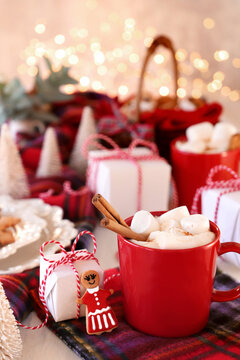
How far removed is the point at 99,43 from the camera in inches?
71.7

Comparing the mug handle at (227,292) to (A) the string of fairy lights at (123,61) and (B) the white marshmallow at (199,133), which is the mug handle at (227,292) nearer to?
(B) the white marshmallow at (199,133)

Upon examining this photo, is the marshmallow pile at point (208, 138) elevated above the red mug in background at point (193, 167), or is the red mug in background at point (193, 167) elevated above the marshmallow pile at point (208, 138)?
the marshmallow pile at point (208, 138)

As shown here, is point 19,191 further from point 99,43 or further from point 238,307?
point 99,43

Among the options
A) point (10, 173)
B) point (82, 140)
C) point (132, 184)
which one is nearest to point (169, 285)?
point (132, 184)

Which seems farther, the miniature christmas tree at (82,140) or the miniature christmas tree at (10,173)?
the miniature christmas tree at (82,140)

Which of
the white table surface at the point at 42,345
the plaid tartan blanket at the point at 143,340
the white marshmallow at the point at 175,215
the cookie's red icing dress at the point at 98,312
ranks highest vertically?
the white marshmallow at the point at 175,215

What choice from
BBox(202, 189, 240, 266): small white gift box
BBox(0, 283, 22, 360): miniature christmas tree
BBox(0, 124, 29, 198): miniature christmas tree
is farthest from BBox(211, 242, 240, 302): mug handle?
BBox(0, 124, 29, 198): miniature christmas tree

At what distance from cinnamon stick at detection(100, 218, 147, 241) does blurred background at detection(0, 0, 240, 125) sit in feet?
2.45

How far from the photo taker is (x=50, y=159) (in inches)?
37.9

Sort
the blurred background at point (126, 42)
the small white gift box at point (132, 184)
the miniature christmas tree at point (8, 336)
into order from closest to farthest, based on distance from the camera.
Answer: the miniature christmas tree at point (8, 336)
the small white gift box at point (132, 184)
the blurred background at point (126, 42)

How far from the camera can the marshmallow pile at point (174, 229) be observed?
48 cm

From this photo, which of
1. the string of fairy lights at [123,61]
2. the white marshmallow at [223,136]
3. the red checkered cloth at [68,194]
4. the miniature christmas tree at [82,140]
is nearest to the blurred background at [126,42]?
the string of fairy lights at [123,61]

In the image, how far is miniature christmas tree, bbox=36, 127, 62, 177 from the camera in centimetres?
97

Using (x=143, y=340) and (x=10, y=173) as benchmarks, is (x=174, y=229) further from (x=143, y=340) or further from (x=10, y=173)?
(x=10, y=173)
